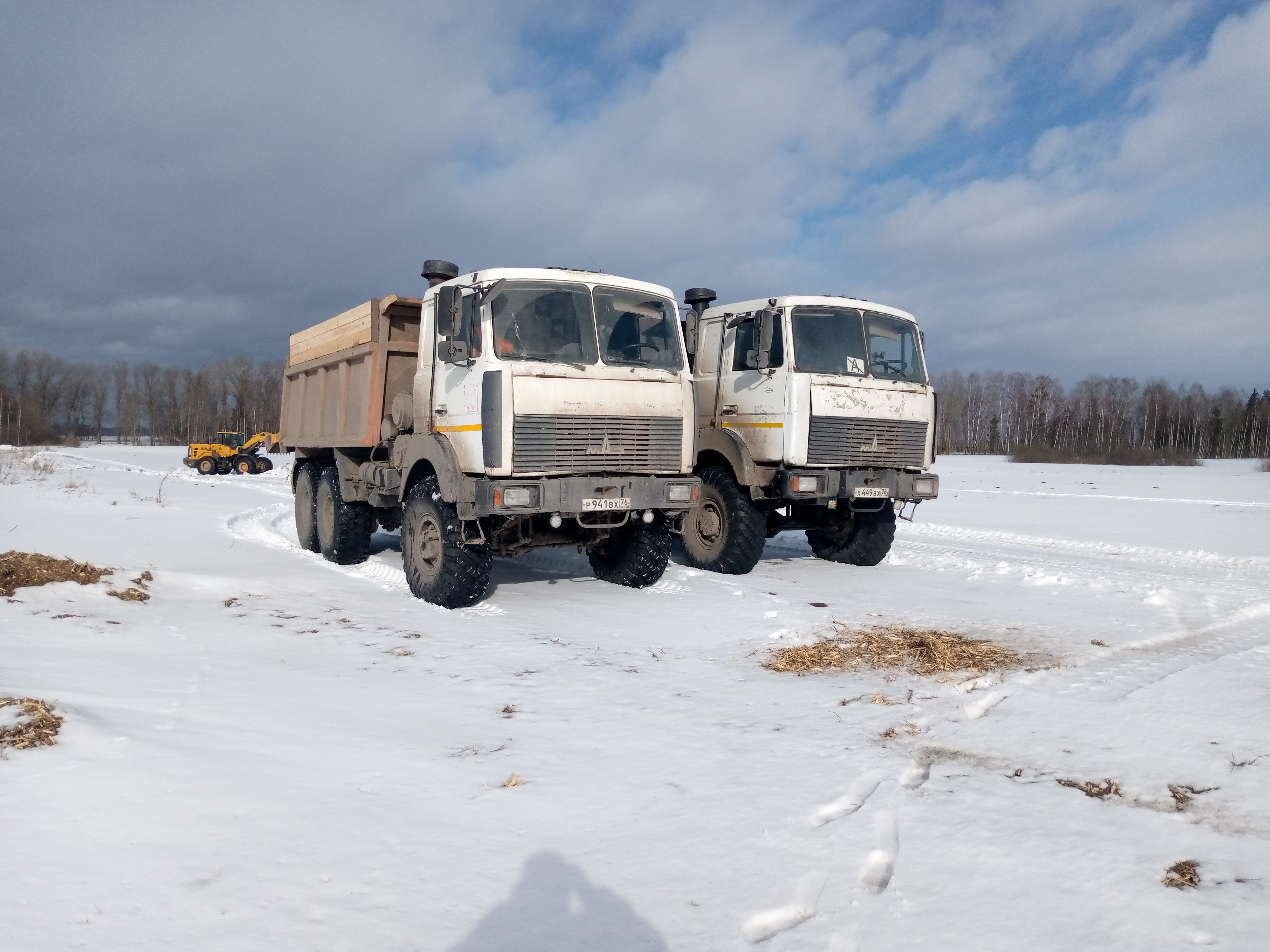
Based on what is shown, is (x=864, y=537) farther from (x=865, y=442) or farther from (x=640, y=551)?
(x=640, y=551)

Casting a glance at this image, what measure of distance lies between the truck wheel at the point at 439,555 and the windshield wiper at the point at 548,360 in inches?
50.8

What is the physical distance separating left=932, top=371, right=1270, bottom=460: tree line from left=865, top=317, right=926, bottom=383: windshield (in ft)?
237

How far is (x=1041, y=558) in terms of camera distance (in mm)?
11125

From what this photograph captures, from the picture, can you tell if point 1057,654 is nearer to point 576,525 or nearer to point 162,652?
point 576,525

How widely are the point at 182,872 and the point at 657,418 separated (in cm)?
550

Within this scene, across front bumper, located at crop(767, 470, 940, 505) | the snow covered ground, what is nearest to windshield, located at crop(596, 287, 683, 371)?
front bumper, located at crop(767, 470, 940, 505)

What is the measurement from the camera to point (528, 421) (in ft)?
23.5

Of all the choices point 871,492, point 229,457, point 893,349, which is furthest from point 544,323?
point 229,457

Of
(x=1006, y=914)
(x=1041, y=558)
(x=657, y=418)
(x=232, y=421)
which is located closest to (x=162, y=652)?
(x=657, y=418)

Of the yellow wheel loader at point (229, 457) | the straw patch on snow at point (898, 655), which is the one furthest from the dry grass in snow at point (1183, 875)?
the yellow wheel loader at point (229, 457)

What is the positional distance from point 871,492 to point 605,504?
3.43 meters

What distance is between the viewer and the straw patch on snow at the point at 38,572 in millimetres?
7086

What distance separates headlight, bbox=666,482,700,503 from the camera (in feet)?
25.7

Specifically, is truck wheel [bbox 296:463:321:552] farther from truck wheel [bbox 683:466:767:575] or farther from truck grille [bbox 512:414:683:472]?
truck grille [bbox 512:414:683:472]
